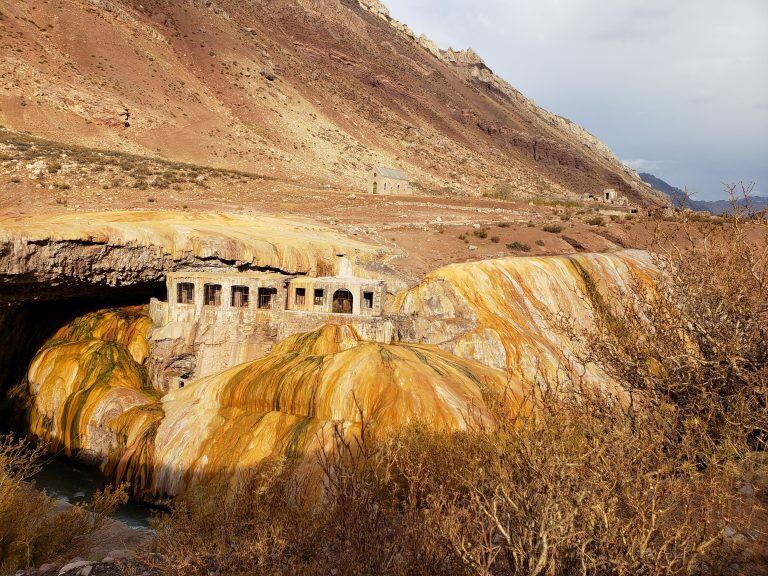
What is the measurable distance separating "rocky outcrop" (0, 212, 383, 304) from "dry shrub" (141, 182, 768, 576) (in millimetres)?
11605

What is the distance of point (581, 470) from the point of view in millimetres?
5133

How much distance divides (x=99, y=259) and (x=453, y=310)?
44.6 feet

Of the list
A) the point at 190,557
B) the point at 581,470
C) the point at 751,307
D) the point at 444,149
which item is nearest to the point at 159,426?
the point at 190,557

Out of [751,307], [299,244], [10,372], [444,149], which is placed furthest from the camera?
[444,149]

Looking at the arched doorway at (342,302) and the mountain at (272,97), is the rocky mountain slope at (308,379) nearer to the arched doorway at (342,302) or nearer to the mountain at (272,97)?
the arched doorway at (342,302)

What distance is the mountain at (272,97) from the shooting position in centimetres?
5331

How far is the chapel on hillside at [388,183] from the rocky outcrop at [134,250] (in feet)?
118

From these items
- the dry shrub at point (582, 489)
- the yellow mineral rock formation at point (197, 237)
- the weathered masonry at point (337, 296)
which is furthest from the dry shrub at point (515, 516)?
the yellow mineral rock formation at point (197, 237)

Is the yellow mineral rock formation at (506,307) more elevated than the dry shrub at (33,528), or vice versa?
the yellow mineral rock formation at (506,307)

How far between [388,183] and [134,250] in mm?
44016

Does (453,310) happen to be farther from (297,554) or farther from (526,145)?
(526,145)

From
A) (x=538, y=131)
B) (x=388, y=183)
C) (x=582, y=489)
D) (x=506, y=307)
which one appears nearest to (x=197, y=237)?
(x=506, y=307)

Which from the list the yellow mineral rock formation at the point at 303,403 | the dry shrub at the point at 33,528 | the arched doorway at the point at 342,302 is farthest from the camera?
the arched doorway at the point at 342,302

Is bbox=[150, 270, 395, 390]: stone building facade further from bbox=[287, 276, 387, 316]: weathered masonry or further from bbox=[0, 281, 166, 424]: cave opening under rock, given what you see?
bbox=[0, 281, 166, 424]: cave opening under rock
